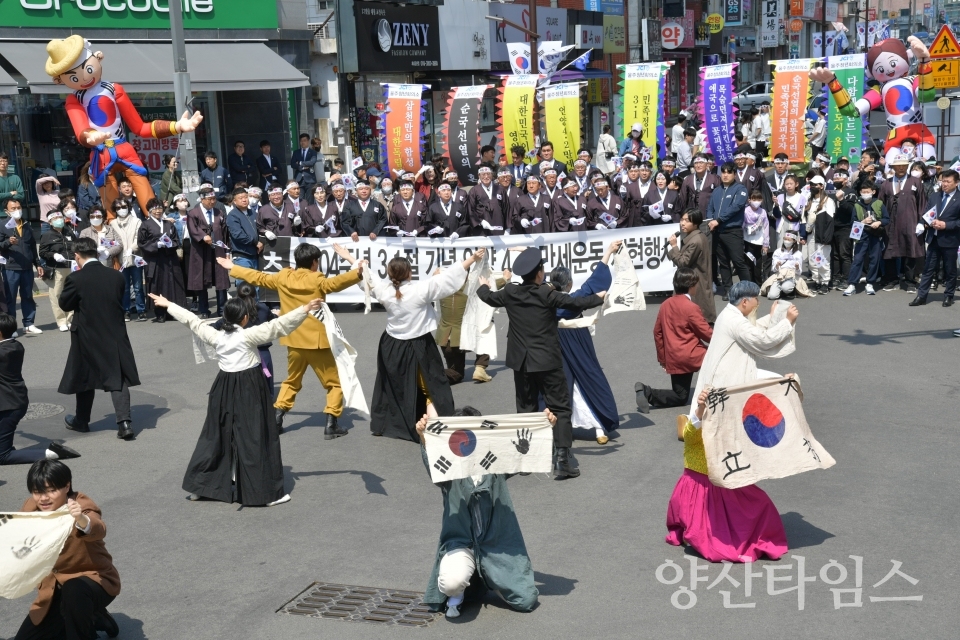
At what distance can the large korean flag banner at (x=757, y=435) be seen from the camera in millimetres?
6742

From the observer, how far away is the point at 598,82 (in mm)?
39125

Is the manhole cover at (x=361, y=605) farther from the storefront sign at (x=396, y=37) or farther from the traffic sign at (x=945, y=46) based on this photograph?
the storefront sign at (x=396, y=37)

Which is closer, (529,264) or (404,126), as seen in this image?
(529,264)

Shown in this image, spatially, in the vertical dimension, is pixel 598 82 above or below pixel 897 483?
above

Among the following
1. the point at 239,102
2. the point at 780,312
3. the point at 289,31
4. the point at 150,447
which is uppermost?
the point at 289,31

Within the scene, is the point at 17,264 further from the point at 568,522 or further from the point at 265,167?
the point at 568,522

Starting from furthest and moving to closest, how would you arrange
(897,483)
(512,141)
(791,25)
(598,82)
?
(791,25) < (598,82) < (512,141) < (897,483)

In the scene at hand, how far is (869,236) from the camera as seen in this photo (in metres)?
15.2

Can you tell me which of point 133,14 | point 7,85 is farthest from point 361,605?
point 133,14

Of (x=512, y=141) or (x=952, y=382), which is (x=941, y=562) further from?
(x=512, y=141)

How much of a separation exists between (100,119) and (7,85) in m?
2.92

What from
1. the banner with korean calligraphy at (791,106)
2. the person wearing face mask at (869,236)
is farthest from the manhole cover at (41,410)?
the banner with korean calligraphy at (791,106)

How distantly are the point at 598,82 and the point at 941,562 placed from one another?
111 feet

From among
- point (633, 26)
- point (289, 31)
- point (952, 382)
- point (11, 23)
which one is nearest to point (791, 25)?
point (633, 26)
